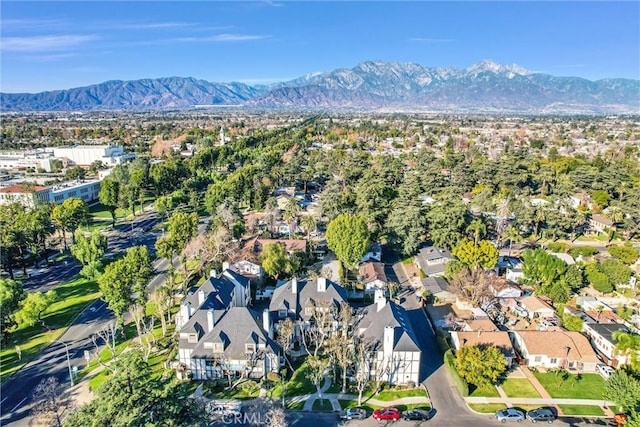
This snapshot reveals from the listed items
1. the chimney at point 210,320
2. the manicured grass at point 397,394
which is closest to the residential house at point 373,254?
the manicured grass at point 397,394

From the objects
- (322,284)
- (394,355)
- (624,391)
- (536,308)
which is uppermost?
(322,284)

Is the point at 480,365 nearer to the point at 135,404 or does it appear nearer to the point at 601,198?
the point at 135,404

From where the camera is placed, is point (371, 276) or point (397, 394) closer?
point (397, 394)

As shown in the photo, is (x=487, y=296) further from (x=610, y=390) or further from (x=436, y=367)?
(x=610, y=390)

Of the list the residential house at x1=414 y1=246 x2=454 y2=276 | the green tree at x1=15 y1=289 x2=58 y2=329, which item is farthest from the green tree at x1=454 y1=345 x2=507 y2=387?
the green tree at x1=15 y1=289 x2=58 y2=329

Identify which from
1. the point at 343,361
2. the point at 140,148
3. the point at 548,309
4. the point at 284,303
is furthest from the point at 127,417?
the point at 140,148

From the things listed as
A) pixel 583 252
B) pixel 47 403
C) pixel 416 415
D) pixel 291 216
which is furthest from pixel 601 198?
pixel 47 403
